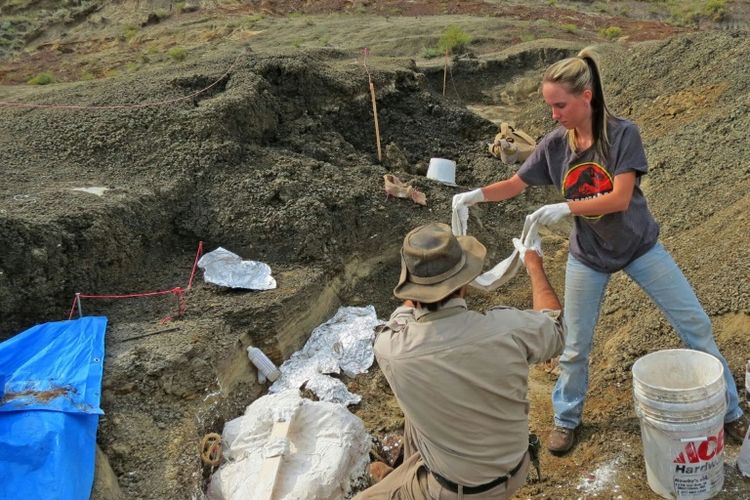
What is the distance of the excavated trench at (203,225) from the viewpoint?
3.90 m

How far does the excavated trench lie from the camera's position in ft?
12.8

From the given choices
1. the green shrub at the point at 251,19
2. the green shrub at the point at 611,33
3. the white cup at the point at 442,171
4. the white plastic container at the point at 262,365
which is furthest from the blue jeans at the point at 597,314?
the green shrub at the point at 251,19

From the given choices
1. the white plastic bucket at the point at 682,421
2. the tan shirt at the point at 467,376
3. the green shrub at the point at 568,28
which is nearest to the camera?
the tan shirt at the point at 467,376

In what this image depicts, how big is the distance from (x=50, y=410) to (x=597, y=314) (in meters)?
2.89

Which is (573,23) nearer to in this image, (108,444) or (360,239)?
(360,239)

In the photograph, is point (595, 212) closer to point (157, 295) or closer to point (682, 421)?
point (682, 421)

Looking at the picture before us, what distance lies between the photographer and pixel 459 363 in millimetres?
2139

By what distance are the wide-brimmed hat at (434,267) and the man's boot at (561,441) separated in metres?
1.65

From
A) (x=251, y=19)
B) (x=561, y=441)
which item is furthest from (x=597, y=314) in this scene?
(x=251, y=19)

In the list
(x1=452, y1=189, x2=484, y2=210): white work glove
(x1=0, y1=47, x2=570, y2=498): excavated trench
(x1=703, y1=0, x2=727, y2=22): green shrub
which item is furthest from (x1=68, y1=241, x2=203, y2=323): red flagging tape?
(x1=703, y1=0, x2=727, y2=22): green shrub

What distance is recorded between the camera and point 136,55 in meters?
17.6

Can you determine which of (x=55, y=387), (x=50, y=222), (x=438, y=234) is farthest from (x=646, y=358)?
(x=50, y=222)

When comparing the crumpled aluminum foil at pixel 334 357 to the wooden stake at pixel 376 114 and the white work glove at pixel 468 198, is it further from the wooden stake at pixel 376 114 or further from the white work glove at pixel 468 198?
the wooden stake at pixel 376 114

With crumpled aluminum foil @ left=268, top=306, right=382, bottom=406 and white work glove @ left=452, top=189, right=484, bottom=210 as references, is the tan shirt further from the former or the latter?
crumpled aluminum foil @ left=268, top=306, right=382, bottom=406
